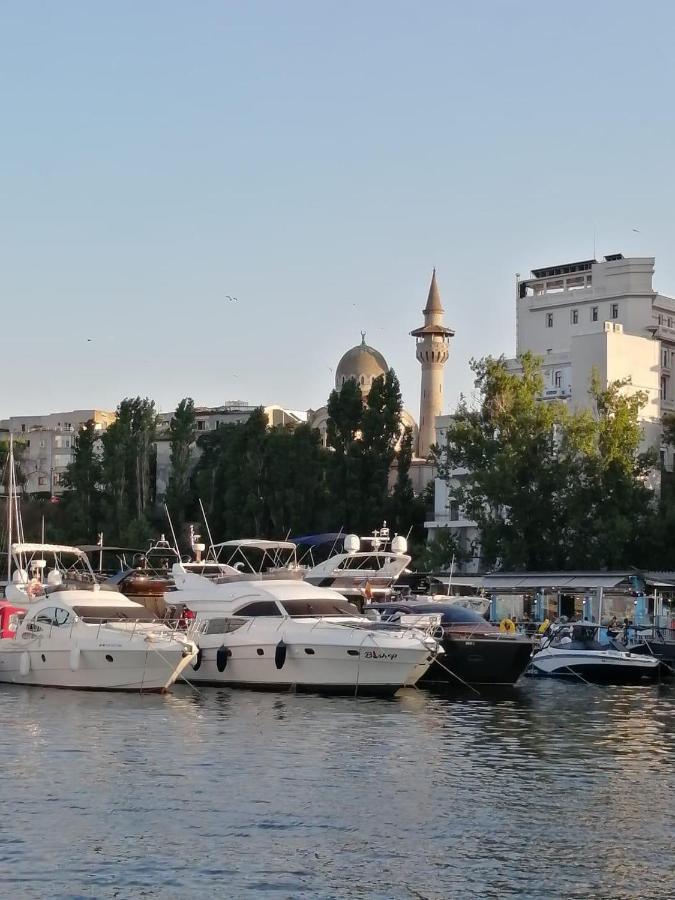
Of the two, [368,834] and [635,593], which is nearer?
[368,834]

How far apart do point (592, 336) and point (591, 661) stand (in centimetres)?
4012

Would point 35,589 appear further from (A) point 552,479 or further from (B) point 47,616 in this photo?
(A) point 552,479

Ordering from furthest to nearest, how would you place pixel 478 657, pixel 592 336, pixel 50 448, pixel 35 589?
pixel 50 448
pixel 592 336
pixel 35 589
pixel 478 657

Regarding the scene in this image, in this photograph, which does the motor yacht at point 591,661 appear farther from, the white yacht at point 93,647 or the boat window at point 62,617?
the boat window at point 62,617

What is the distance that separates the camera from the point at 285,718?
33.9m

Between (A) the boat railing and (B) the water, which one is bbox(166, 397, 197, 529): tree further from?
(B) the water

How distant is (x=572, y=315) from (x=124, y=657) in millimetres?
66633

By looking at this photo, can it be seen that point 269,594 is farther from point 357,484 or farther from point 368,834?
point 357,484

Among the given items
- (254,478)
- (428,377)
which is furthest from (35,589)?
(428,377)

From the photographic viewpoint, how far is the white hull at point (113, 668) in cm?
3822

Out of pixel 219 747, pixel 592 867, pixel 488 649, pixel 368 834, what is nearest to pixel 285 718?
pixel 219 747

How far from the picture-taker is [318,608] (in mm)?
40438

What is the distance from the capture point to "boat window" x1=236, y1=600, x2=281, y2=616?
40.2 metres

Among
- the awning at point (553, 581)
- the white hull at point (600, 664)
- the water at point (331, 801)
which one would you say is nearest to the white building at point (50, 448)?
the awning at point (553, 581)
